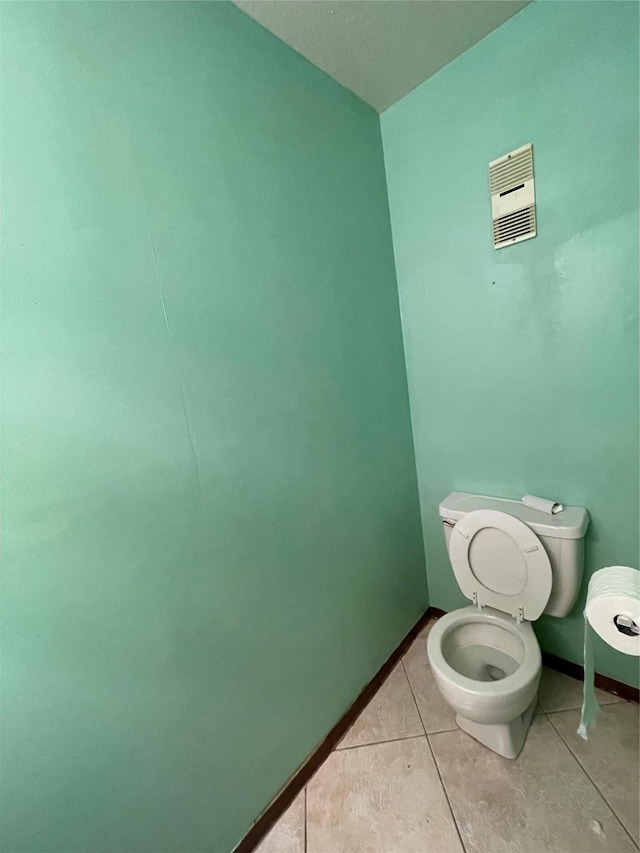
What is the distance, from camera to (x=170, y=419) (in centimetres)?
81

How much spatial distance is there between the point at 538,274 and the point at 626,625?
1.03m

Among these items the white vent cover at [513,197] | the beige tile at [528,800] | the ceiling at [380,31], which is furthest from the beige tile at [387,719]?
the ceiling at [380,31]

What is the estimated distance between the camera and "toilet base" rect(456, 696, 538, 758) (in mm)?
1097

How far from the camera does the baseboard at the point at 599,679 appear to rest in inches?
48.2

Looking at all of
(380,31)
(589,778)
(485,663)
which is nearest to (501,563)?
(485,663)

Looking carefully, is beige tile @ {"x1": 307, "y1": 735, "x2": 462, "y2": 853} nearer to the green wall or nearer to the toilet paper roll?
the green wall

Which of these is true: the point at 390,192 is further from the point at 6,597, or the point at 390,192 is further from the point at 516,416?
the point at 6,597

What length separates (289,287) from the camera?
41.7 inches

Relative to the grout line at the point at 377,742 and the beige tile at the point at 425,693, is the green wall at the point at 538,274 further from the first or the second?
the grout line at the point at 377,742

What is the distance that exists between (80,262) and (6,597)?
2.15 ft

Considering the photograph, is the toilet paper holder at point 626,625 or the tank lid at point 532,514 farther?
the tank lid at point 532,514

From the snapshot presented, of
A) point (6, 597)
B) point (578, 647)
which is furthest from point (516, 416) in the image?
point (6, 597)

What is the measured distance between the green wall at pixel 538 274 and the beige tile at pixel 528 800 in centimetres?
41

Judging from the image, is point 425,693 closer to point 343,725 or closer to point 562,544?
point 343,725
